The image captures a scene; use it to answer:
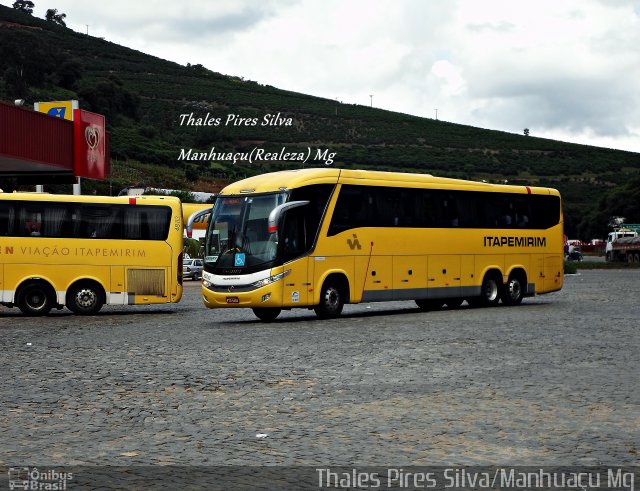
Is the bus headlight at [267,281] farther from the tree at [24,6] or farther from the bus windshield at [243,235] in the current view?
the tree at [24,6]

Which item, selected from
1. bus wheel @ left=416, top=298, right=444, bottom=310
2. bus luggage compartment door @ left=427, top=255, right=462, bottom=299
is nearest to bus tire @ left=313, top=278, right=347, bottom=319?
bus luggage compartment door @ left=427, top=255, right=462, bottom=299

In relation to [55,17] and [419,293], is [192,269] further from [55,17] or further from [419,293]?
[55,17]

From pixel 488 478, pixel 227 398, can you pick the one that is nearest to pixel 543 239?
pixel 227 398

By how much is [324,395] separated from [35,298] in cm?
1636

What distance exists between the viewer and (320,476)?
22.3 feet

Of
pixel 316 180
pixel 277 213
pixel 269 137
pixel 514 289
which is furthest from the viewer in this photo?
pixel 269 137

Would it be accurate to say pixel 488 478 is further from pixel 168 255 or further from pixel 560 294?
pixel 560 294

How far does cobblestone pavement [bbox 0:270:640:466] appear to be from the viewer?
7.72 m

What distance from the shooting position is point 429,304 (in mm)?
28922

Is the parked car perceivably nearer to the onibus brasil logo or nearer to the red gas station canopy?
the red gas station canopy

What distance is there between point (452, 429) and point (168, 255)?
18.4 m

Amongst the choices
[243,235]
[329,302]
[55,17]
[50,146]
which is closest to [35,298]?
[243,235]

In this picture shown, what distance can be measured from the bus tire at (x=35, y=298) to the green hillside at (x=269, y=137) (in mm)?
62444

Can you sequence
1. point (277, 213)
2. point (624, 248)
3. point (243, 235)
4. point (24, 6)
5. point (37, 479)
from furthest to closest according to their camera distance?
point (24, 6), point (624, 248), point (243, 235), point (277, 213), point (37, 479)
